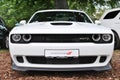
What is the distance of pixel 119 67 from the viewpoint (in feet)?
26.5

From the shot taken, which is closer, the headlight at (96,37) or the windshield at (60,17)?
the headlight at (96,37)

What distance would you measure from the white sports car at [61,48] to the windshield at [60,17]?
1854 millimetres

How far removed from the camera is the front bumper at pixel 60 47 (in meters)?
6.50

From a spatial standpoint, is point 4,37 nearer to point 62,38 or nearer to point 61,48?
point 62,38

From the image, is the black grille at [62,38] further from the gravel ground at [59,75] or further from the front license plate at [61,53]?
the gravel ground at [59,75]

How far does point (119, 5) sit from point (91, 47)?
1500 cm

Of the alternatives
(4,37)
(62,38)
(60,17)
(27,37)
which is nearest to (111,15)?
(4,37)

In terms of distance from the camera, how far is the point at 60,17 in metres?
8.80

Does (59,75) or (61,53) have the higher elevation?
(61,53)

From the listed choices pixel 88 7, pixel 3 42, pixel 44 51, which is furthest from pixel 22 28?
pixel 88 7

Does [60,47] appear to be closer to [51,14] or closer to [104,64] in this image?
[104,64]

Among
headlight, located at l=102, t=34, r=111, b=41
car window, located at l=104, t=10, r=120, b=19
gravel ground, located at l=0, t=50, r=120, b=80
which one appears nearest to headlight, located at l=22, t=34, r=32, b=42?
gravel ground, located at l=0, t=50, r=120, b=80

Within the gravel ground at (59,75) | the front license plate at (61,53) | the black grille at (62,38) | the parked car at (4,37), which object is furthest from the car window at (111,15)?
the front license plate at (61,53)

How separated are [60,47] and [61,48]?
27mm
